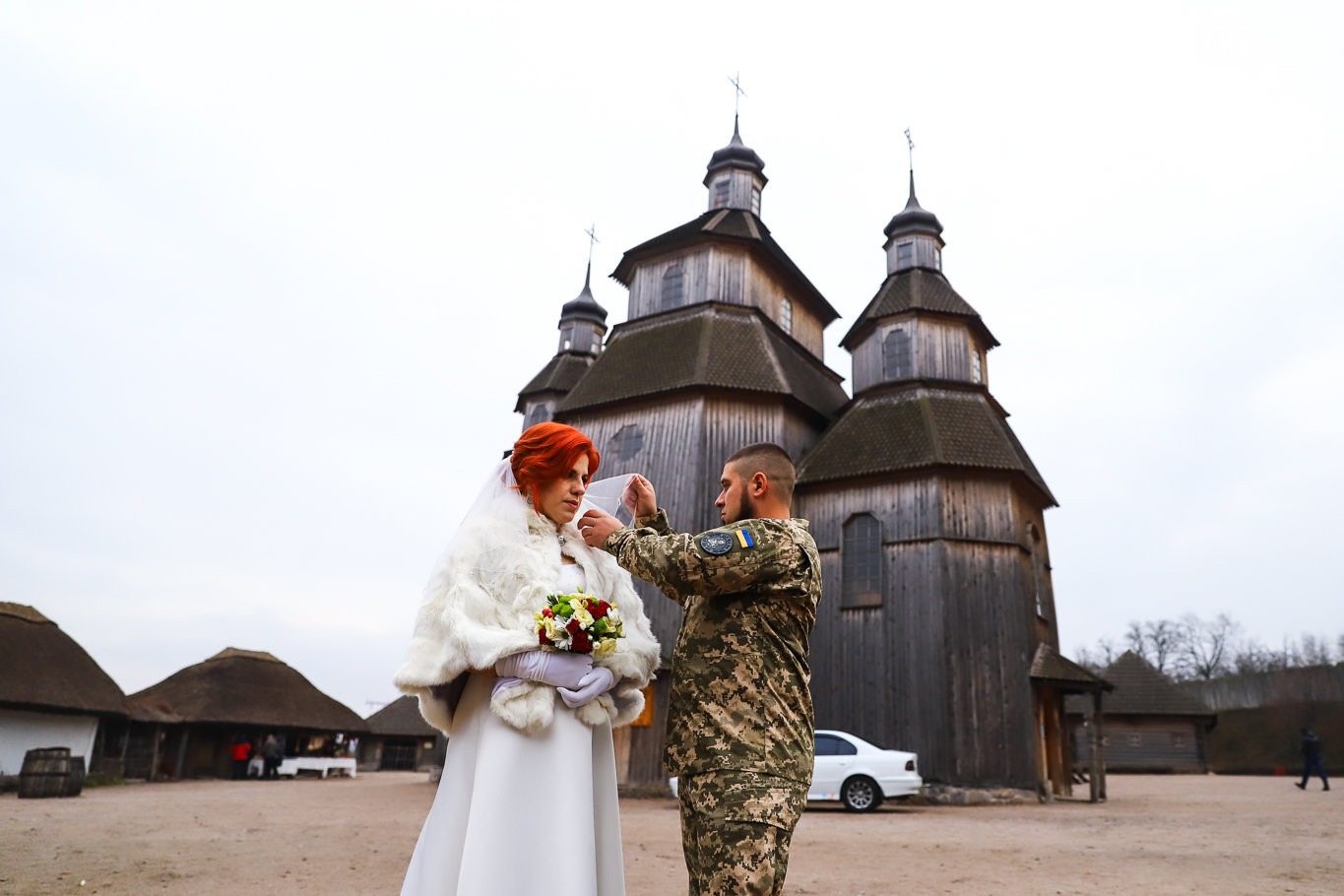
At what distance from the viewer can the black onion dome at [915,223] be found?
80.1ft

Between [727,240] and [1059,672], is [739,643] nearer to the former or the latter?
Answer: [1059,672]

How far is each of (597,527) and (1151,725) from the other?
1578 inches

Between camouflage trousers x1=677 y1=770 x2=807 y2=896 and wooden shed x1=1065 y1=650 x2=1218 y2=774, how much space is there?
122ft

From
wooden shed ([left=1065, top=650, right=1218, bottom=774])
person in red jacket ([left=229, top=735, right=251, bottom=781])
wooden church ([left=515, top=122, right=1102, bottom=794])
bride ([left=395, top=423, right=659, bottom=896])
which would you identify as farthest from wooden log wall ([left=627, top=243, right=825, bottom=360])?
wooden shed ([left=1065, top=650, right=1218, bottom=774])

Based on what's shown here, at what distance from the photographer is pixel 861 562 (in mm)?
19203

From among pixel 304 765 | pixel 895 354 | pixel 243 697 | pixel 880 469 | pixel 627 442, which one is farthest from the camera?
pixel 304 765

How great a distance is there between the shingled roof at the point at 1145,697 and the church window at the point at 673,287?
2560 centimetres

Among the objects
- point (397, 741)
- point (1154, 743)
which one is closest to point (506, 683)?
point (1154, 743)

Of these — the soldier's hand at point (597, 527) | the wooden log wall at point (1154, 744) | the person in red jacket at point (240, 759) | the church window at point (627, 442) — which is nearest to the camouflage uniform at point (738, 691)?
the soldier's hand at point (597, 527)

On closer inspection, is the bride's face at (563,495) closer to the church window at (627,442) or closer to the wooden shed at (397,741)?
the church window at (627,442)

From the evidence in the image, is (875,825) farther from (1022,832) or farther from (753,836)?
(753,836)

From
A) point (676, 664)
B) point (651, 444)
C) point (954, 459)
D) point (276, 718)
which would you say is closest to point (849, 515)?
point (954, 459)

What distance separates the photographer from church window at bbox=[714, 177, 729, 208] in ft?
84.1

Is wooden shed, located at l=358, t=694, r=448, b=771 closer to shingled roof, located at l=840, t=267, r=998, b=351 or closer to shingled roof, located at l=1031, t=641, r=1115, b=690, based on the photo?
shingled roof, located at l=840, t=267, r=998, b=351
